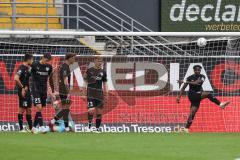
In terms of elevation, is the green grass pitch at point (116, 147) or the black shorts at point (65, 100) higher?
the black shorts at point (65, 100)

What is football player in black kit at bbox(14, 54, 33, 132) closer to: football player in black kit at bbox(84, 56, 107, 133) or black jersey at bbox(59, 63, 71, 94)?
black jersey at bbox(59, 63, 71, 94)

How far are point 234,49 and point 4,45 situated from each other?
21.9 feet

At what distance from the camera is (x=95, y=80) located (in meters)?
19.2

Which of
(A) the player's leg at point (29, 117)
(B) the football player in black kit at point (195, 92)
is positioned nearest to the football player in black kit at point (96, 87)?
(A) the player's leg at point (29, 117)

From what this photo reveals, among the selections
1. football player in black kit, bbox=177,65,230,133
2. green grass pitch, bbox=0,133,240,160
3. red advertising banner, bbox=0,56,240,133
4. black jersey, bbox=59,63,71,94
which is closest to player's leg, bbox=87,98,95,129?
black jersey, bbox=59,63,71,94

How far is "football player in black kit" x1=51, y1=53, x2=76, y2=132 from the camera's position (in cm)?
1867

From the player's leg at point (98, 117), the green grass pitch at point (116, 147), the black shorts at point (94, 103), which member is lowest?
the green grass pitch at point (116, 147)

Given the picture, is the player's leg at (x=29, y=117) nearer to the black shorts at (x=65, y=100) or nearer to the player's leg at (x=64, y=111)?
the player's leg at (x=64, y=111)

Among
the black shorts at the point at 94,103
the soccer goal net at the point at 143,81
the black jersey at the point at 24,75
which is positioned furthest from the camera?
the soccer goal net at the point at 143,81

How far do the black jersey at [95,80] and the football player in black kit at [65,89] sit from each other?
1.72 feet

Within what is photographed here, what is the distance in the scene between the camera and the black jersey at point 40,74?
1852cm

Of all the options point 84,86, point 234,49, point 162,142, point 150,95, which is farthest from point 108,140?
point 234,49

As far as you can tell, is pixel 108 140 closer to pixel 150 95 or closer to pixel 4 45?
pixel 150 95

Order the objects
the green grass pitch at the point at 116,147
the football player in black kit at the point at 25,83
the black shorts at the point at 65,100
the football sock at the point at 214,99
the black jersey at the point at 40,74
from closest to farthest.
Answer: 1. the green grass pitch at the point at 116,147
2. the football player in black kit at the point at 25,83
3. the black jersey at the point at 40,74
4. the black shorts at the point at 65,100
5. the football sock at the point at 214,99
